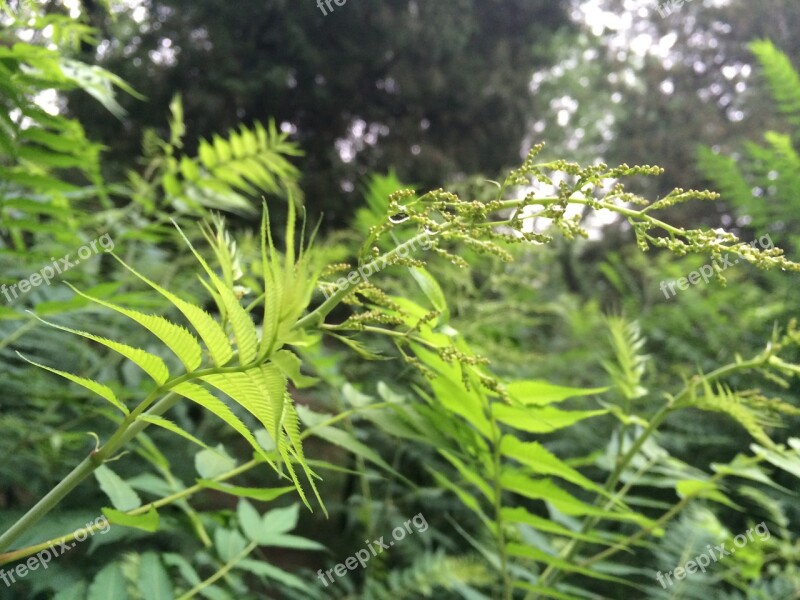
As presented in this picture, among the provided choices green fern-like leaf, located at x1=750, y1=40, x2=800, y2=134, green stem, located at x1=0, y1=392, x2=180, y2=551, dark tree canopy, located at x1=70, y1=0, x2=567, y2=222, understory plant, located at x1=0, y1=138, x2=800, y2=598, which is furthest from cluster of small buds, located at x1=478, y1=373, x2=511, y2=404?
dark tree canopy, located at x1=70, y1=0, x2=567, y2=222

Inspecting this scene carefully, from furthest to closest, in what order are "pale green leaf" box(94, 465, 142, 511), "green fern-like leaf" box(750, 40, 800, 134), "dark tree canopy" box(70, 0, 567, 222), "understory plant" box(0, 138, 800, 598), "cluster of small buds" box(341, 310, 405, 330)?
"dark tree canopy" box(70, 0, 567, 222)
"green fern-like leaf" box(750, 40, 800, 134)
"pale green leaf" box(94, 465, 142, 511)
"cluster of small buds" box(341, 310, 405, 330)
"understory plant" box(0, 138, 800, 598)

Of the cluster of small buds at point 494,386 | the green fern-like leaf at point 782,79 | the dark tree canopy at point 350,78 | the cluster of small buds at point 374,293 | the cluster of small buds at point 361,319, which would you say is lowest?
the cluster of small buds at point 494,386

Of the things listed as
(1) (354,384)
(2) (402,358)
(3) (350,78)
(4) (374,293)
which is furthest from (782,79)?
(3) (350,78)

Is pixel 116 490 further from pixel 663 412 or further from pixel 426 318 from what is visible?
pixel 663 412

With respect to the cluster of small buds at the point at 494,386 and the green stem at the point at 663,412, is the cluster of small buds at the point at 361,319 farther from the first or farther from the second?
the green stem at the point at 663,412

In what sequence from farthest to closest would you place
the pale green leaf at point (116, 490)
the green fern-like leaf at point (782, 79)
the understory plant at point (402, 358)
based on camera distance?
1. the green fern-like leaf at point (782, 79)
2. the pale green leaf at point (116, 490)
3. the understory plant at point (402, 358)

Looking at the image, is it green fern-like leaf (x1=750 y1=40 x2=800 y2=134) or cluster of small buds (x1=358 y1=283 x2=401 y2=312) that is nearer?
cluster of small buds (x1=358 y1=283 x2=401 y2=312)

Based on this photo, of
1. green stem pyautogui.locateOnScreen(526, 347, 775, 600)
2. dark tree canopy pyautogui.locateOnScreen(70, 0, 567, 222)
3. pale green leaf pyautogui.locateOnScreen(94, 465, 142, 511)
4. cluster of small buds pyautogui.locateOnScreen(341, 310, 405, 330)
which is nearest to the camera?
cluster of small buds pyautogui.locateOnScreen(341, 310, 405, 330)

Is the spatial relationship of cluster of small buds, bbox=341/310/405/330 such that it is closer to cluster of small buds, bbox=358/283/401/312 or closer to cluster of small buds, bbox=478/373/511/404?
cluster of small buds, bbox=358/283/401/312

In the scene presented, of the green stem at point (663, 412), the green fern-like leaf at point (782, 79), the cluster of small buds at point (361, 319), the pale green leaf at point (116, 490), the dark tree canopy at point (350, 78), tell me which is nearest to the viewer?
the cluster of small buds at point (361, 319)

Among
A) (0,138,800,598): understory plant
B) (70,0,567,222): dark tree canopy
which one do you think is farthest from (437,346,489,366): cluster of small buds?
(70,0,567,222): dark tree canopy

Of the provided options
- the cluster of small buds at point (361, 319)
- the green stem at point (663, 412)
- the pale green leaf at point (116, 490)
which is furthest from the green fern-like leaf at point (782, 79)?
the pale green leaf at point (116, 490)

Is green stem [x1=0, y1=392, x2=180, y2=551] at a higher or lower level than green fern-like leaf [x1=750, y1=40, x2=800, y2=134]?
lower

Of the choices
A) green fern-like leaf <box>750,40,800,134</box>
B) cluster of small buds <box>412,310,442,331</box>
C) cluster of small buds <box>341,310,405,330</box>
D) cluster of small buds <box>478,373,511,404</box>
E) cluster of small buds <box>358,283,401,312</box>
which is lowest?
cluster of small buds <box>478,373,511,404</box>
